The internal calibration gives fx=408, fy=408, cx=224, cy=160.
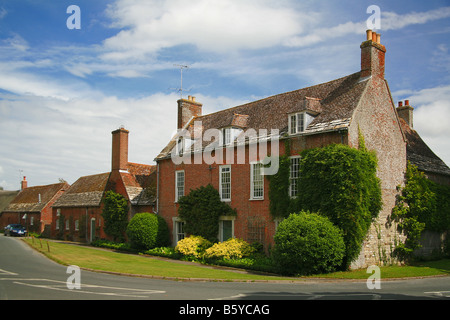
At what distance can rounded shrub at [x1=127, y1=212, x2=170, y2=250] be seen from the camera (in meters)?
31.0

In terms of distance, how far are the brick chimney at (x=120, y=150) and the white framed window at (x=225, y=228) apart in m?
15.3

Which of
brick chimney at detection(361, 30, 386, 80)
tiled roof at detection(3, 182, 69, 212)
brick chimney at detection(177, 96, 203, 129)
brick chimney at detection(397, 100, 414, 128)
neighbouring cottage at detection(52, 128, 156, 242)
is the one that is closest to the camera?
brick chimney at detection(361, 30, 386, 80)

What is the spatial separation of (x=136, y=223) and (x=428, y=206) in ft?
67.4

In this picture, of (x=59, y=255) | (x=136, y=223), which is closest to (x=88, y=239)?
(x=136, y=223)

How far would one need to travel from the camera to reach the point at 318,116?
23.5m

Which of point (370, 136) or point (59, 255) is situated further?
point (59, 255)

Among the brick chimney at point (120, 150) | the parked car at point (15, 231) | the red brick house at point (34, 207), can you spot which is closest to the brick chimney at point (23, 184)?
the red brick house at point (34, 207)

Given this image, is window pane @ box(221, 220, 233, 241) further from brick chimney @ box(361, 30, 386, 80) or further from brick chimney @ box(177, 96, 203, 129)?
brick chimney @ box(361, 30, 386, 80)

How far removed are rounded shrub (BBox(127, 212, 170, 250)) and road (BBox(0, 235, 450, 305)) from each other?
11862mm

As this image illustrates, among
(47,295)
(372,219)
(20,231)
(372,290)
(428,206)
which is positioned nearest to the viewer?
(47,295)

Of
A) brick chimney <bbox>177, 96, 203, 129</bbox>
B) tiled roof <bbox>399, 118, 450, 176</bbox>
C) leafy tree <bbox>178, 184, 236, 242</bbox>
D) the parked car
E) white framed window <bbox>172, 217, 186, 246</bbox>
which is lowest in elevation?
the parked car

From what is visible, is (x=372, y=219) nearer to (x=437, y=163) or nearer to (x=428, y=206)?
(x=428, y=206)

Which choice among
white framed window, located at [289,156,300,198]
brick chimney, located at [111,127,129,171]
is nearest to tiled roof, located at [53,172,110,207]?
brick chimney, located at [111,127,129,171]

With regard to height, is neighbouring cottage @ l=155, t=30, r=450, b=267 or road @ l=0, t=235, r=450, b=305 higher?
neighbouring cottage @ l=155, t=30, r=450, b=267
